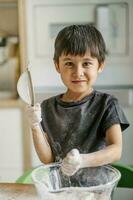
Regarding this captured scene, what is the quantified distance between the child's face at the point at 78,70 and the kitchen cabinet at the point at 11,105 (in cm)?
104

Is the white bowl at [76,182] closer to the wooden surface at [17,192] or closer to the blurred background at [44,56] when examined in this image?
the wooden surface at [17,192]

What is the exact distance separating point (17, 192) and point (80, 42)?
1.19 ft

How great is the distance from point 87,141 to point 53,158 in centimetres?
10

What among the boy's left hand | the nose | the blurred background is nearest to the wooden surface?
the boy's left hand

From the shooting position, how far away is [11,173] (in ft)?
6.39

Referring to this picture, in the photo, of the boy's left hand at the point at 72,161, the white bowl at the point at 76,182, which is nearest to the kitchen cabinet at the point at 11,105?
the white bowl at the point at 76,182

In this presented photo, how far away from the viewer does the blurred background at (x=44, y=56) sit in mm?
1804

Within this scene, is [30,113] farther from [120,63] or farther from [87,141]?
[120,63]

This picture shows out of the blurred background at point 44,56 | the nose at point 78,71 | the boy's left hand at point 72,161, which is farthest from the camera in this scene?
the blurred background at point 44,56

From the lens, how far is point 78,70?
782 millimetres

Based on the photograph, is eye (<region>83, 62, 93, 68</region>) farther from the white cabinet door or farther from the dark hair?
the white cabinet door

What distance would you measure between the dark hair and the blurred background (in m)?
0.97

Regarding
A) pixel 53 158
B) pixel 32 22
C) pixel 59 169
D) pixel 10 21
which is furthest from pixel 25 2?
pixel 59 169

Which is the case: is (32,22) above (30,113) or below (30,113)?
above
